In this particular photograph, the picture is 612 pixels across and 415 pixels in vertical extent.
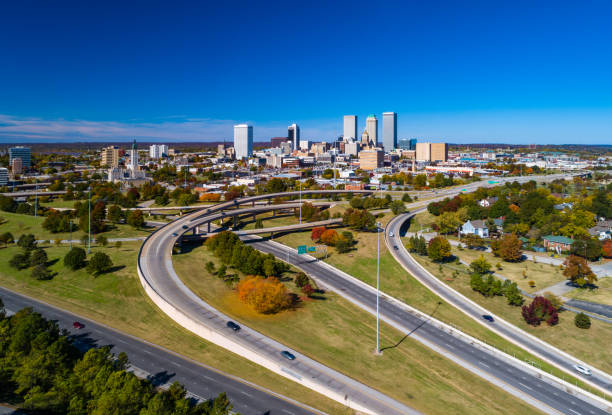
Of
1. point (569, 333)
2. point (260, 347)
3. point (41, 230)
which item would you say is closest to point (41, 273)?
point (41, 230)

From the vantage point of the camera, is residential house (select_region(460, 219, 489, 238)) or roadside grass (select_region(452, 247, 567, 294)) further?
residential house (select_region(460, 219, 489, 238))

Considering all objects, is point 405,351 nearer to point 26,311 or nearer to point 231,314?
point 231,314

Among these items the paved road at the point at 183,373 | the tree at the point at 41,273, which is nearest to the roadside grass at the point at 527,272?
the paved road at the point at 183,373

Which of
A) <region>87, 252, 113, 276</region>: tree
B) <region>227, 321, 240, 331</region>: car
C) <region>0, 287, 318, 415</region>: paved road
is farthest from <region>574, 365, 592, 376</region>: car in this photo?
<region>87, 252, 113, 276</region>: tree

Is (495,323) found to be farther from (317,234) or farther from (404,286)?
(317,234)

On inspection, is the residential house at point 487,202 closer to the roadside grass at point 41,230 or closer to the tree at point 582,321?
the tree at point 582,321

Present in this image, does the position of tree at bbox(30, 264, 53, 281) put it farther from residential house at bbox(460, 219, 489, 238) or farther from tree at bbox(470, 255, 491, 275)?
residential house at bbox(460, 219, 489, 238)
